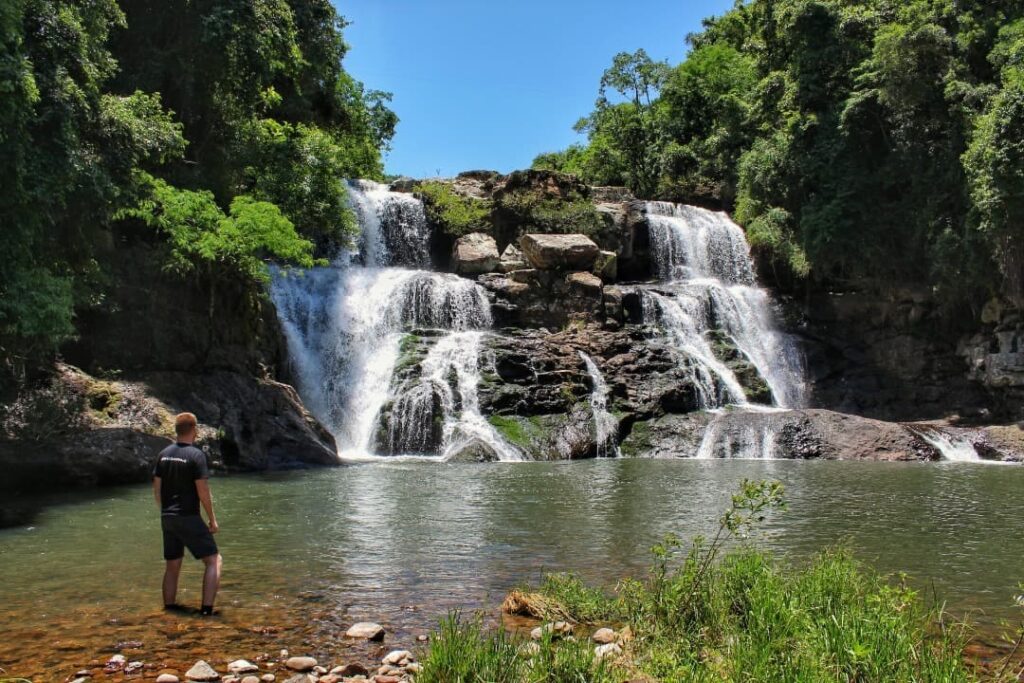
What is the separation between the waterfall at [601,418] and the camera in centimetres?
2192

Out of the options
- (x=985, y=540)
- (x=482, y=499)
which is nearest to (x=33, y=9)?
(x=482, y=499)

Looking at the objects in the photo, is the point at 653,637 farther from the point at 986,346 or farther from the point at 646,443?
the point at 986,346

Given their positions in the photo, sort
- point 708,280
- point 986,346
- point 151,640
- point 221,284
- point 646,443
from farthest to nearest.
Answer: point 708,280 → point 986,346 → point 646,443 → point 221,284 → point 151,640

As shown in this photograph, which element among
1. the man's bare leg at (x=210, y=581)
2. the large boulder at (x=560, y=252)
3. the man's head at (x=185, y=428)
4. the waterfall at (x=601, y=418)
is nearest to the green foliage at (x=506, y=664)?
the man's bare leg at (x=210, y=581)

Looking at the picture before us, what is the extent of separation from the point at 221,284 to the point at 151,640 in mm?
14878

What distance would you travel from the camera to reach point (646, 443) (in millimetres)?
22031

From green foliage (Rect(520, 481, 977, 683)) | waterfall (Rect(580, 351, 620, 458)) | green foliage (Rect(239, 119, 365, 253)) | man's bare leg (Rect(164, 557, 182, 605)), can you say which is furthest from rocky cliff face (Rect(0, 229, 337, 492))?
green foliage (Rect(520, 481, 977, 683))

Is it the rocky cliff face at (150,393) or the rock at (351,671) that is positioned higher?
the rocky cliff face at (150,393)

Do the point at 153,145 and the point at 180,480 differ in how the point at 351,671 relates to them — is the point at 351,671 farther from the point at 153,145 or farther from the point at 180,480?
the point at 153,145

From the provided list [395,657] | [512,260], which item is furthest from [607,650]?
[512,260]

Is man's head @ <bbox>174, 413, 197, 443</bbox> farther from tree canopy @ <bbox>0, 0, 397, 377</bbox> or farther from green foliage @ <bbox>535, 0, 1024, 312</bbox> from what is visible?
green foliage @ <bbox>535, 0, 1024, 312</bbox>

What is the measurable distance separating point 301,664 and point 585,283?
23822mm

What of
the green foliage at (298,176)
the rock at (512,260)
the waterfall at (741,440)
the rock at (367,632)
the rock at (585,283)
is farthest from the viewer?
the rock at (512,260)

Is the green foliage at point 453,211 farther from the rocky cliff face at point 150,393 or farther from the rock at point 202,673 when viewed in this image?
the rock at point 202,673
